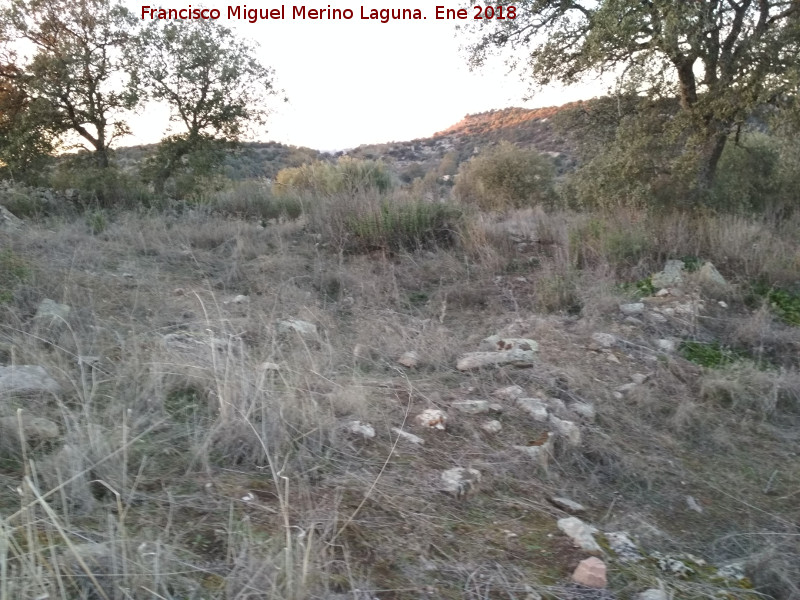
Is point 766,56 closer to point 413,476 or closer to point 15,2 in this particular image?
point 413,476

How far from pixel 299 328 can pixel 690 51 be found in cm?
589

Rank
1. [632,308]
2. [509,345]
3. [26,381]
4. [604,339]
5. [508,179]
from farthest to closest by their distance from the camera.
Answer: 1. [508,179]
2. [632,308]
3. [604,339]
4. [509,345]
5. [26,381]

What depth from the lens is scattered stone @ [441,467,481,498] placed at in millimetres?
2736

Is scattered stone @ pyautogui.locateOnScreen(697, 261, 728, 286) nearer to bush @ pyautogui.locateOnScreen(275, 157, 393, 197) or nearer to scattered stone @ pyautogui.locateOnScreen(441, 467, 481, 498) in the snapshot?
scattered stone @ pyautogui.locateOnScreen(441, 467, 481, 498)

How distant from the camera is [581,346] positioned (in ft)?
15.6

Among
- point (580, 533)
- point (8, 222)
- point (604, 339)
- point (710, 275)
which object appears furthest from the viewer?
point (8, 222)

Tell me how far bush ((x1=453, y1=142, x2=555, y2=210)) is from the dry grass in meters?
8.14

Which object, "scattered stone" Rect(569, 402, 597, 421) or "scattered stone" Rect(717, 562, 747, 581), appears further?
"scattered stone" Rect(569, 402, 597, 421)

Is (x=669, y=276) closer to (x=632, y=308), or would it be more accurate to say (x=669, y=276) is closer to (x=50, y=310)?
(x=632, y=308)

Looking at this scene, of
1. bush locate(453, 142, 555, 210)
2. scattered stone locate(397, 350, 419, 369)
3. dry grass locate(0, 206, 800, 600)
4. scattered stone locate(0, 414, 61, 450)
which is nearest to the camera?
dry grass locate(0, 206, 800, 600)

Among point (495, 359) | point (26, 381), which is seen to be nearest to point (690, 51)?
point (495, 359)

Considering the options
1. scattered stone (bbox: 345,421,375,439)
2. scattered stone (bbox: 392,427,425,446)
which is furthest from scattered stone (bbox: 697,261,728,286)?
scattered stone (bbox: 345,421,375,439)

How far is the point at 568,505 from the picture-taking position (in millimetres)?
2811

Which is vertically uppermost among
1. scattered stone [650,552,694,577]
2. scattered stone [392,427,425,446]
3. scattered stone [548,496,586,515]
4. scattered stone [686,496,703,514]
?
scattered stone [392,427,425,446]
